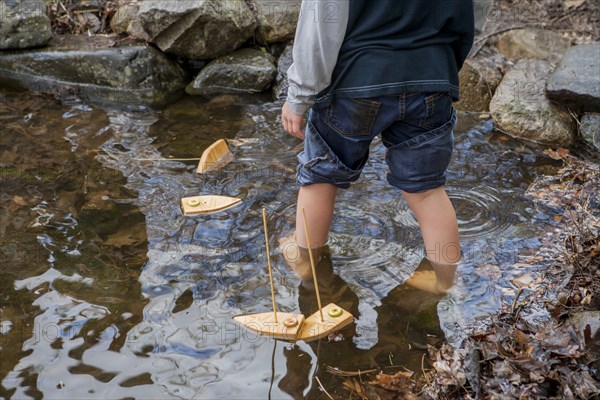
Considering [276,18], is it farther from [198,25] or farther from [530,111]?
[530,111]

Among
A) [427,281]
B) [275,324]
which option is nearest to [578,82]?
[427,281]

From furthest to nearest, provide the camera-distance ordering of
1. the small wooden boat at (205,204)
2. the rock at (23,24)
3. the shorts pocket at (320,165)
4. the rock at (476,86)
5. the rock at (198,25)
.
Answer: the rock at (23,24), the rock at (198,25), the rock at (476,86), the small wooden boat at (205,204), the shorts pocket at (320,165)

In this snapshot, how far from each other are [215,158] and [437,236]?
5.85 ft

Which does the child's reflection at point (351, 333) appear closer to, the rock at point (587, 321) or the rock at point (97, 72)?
the rock at point (587, 321)

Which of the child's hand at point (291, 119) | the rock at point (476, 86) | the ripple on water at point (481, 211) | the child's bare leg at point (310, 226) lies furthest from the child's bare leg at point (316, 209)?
the rock at point (476, 86)

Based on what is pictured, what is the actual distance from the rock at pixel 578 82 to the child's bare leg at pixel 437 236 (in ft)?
6.65

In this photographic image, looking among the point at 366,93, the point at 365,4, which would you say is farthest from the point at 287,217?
the point at 365,4

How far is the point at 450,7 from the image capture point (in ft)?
7.59

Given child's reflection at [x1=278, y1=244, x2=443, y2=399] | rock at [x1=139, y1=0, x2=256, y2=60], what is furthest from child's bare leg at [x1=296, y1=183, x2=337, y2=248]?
rock at [x1=139, y1=0, x2=256, y2=60]

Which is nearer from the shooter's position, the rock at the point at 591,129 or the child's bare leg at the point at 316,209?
the child's bare leg at the point at 316,209

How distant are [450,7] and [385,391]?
143 cm

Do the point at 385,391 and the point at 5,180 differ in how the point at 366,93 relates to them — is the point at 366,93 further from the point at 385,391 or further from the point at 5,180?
the point at 5,180

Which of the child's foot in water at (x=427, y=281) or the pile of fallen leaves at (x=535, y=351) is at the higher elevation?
the pile of fallen leaves at (x=535, y=351)

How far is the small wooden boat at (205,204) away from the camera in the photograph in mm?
3594
